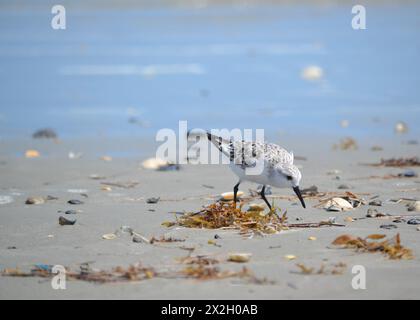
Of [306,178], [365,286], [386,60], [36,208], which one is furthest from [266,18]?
[365,286]

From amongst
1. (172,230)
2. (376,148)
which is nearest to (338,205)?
(172,230)

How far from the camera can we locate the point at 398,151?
11.0 meters

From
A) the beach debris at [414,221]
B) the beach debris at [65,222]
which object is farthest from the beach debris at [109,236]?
the beach debris at [414,221]

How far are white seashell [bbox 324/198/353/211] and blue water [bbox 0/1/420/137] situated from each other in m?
5.26

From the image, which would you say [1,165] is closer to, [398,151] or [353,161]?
[353,161]

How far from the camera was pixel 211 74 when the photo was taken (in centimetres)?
1756

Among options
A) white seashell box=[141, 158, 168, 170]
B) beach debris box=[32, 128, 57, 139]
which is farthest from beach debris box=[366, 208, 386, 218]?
beach debris box=[32, 128, 57, 139]

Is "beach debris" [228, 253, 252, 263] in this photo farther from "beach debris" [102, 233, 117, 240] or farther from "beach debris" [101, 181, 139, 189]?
"beach debris" [101, 181, 139, 189]

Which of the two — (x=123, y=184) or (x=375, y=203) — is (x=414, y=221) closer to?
(x=375, y=203)

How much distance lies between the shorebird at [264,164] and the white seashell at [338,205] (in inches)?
10.1

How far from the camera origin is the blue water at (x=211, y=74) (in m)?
13.8

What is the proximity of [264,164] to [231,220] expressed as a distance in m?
0.84

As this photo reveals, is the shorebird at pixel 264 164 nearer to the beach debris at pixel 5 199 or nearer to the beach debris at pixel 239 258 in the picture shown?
the beach debris at pixel 239 258
